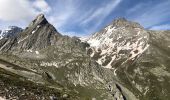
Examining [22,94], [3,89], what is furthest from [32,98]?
[3,89]

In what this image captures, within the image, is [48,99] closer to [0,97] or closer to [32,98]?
[32,98]

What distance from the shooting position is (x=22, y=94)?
4009 centimetres

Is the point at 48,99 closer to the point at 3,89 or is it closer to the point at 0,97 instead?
the point at 3,89

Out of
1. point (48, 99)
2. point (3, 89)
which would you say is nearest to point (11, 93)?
point (3, 89)

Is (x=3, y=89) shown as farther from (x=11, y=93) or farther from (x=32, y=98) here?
(x=32, y=98)

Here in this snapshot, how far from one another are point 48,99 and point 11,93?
27.2 feet

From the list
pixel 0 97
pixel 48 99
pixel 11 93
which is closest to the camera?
pixel 0 97

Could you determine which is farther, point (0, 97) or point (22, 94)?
point (22, 94)

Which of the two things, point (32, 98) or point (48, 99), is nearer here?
point (32, 98)

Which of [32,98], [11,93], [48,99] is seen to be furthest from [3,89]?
[48,99]

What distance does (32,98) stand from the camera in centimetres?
4016

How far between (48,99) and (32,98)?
5.81m

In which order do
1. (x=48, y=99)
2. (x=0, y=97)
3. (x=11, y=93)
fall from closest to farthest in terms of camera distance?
(x=0, y=97), (x=11, y=93), (x=48, y=99)

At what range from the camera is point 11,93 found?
38.8 meters
